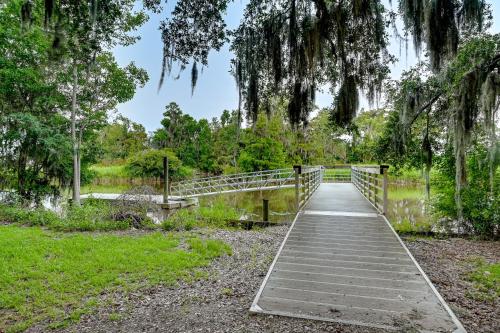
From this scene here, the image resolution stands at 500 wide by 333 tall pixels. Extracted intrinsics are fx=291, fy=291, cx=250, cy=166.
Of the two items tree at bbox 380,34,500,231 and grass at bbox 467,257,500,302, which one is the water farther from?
grass at bbox 467,257,500,302

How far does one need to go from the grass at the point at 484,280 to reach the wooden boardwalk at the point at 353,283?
67 cm

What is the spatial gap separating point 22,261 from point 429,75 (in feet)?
25.8

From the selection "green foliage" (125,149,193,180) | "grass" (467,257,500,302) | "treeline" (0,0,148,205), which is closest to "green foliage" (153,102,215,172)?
"green foliage" (125,149,193,180)

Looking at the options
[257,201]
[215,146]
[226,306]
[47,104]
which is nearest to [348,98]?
[226,306]

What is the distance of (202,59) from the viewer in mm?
3512

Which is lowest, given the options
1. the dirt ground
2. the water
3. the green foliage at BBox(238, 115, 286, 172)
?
the water

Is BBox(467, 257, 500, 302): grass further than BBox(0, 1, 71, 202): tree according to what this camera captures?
No

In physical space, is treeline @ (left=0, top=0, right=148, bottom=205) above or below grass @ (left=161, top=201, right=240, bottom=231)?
above

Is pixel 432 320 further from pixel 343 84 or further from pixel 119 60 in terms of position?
pixel 119 60

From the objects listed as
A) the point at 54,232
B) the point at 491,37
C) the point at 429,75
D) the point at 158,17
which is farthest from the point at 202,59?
the point at 54,232

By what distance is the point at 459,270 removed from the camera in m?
4.18

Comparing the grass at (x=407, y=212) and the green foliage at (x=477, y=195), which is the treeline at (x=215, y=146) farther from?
the green foliage at (x=477, y=195)

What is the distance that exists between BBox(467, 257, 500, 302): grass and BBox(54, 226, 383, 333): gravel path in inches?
72.8

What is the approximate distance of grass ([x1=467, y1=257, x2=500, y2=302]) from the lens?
131 inches
